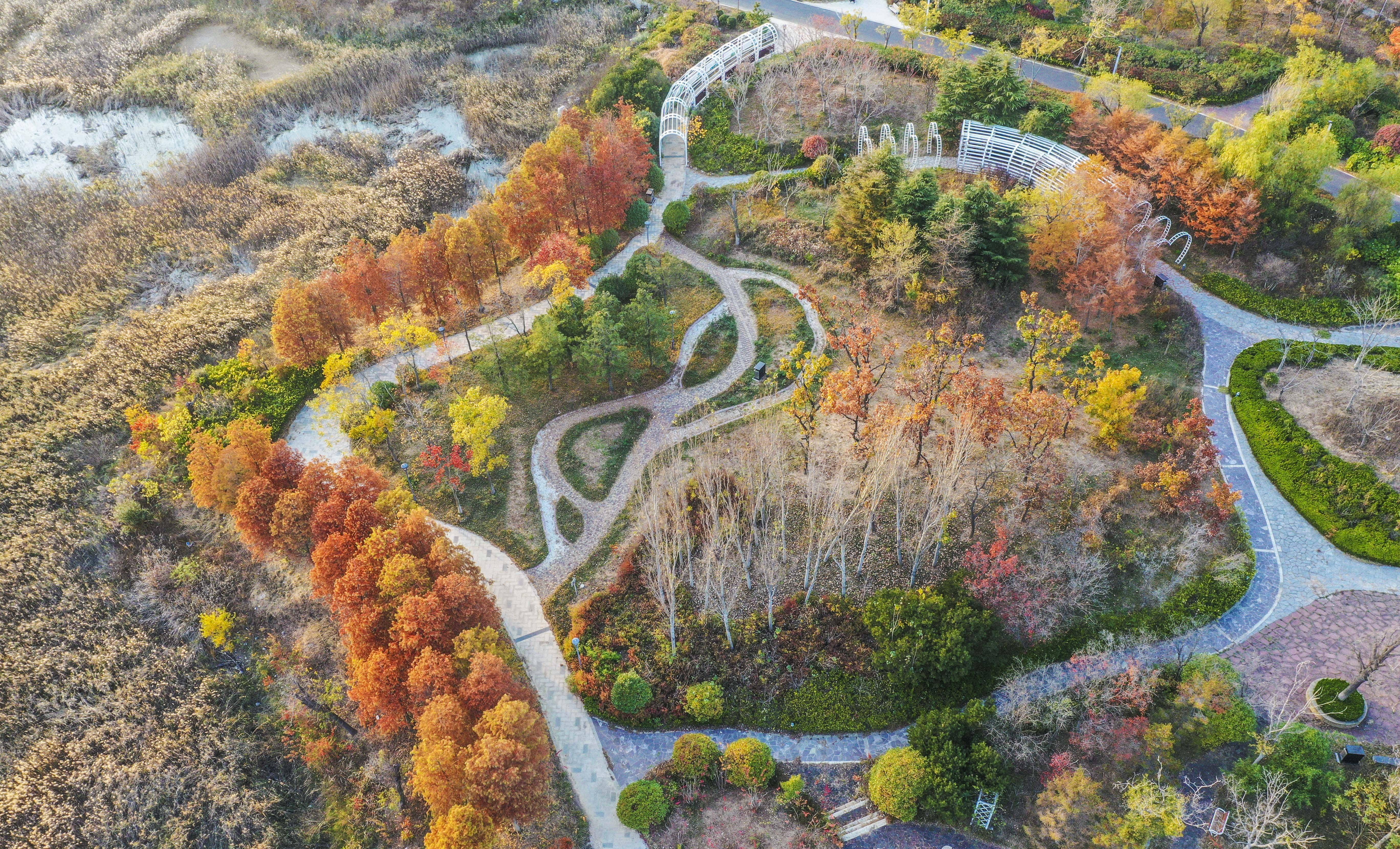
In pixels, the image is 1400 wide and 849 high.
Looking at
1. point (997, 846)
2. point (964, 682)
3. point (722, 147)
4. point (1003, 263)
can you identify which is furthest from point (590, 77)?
point (997, 846)

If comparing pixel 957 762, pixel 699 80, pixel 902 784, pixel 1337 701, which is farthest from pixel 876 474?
pixel 699 80

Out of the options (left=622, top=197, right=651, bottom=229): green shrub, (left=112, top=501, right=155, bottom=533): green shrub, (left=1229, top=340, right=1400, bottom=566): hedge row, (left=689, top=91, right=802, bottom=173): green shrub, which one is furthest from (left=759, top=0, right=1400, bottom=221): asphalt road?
(left=112, top=501, right=155, bottom=533): green shrub

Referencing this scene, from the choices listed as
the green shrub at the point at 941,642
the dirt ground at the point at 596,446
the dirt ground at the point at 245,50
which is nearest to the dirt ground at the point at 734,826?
the green shrub at the point at 941,642

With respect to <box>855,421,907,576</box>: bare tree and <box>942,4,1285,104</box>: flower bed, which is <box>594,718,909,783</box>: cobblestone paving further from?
<box>942,4,1285,104</box>: flower bed

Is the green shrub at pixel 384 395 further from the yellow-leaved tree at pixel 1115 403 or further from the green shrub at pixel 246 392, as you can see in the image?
the yellow-leaved tree at pixel 1115 403

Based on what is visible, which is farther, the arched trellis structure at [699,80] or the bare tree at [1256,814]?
the arched trellis structure at [699,80]

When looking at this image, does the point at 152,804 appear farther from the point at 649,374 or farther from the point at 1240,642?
the point at 1240,642
